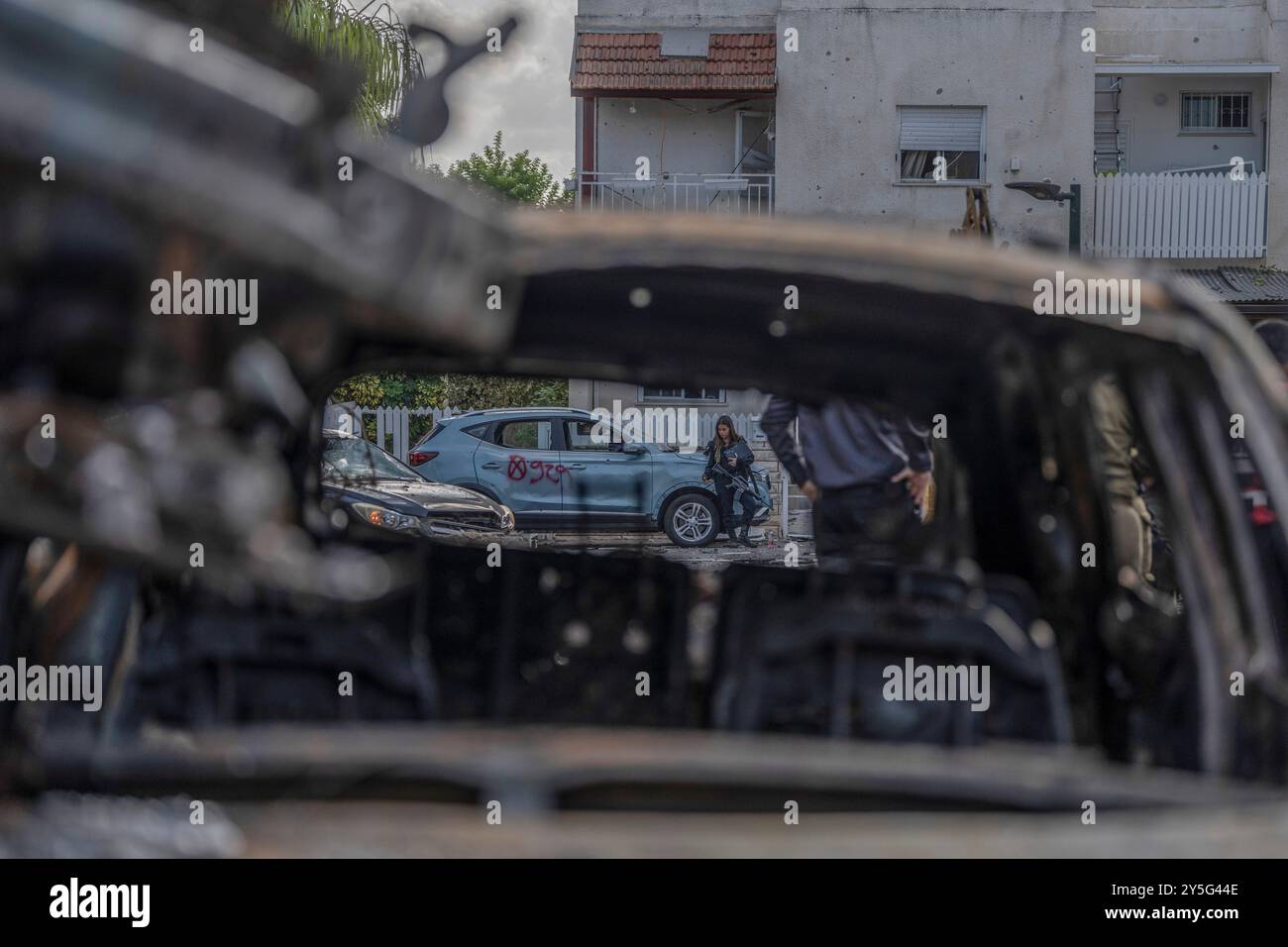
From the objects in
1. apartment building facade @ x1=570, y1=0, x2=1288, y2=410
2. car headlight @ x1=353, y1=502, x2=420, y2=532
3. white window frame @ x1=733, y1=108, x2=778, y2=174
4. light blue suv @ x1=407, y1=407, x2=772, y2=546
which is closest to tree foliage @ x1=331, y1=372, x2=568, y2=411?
apartment building facade @ x1=570, y1=0, x2=1288, y2=410

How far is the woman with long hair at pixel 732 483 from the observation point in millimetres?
15289

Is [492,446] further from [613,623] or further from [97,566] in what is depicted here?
[97,566]

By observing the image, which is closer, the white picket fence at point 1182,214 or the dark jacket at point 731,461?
the dark jacket at point 731,461

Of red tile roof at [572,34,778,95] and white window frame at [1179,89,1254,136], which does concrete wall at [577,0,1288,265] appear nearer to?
red tile roof at [572,34,778,95]

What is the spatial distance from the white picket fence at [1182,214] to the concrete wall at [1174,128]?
742 mm

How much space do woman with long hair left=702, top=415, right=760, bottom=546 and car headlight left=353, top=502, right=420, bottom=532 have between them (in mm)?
5902

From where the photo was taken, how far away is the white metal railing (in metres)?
22.9

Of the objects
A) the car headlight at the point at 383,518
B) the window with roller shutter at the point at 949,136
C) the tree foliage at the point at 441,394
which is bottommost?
the car headlight at the point at 383,518

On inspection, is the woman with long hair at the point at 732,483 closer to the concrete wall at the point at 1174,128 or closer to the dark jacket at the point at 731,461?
the dark jacket at the point at 731,461

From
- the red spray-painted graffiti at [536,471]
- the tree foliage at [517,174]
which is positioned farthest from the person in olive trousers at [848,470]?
the tree foliage at [517,174]

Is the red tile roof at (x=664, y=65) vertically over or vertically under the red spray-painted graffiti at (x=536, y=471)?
over

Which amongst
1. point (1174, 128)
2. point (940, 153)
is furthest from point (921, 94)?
point (1174, 128)

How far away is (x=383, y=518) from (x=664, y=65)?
17.0 metres

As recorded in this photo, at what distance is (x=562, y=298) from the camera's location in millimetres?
2105
